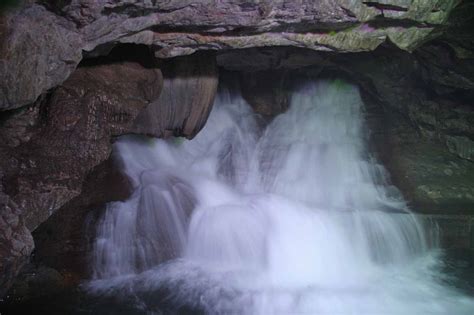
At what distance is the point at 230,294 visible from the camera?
6230 millimetres

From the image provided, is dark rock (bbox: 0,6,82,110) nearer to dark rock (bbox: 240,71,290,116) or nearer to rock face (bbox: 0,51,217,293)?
rock face (bbox: 0,51,217,293)

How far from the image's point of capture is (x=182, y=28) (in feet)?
16.1

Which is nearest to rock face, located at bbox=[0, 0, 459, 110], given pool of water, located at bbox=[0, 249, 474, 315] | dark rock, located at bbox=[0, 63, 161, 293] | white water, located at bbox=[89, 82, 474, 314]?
dark rock, located at bbox=[0, 63, 161, 293]

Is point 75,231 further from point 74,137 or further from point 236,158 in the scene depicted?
point 236,158

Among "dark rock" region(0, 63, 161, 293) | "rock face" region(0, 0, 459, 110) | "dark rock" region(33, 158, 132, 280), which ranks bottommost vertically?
"dark rock" region(33, 158, 132, 280)

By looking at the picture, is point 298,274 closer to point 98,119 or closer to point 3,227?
point 98,119

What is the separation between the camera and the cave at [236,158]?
4711mm

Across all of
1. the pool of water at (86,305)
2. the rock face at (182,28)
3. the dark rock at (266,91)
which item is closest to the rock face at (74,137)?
the pool of water at (86,305)

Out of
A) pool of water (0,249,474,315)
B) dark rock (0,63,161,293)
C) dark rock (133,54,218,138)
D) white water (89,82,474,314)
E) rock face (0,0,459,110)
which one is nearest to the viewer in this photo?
rock face (0,0,459,110)

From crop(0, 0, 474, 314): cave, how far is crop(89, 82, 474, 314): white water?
1.2 inches

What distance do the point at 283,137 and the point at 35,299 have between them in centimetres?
611

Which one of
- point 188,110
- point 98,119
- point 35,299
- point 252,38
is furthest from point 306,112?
point 35,299

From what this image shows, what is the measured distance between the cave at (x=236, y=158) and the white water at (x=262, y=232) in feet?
0.10

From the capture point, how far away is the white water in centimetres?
625
